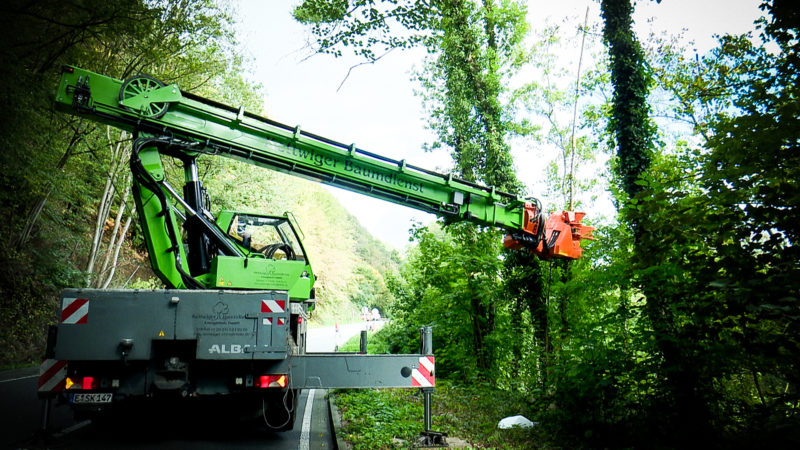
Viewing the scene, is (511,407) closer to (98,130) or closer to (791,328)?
(791,328)

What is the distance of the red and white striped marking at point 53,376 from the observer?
6.00 metres

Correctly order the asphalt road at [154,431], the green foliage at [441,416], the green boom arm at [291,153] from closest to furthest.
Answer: the asphalt road at [154,431] < the green foliage at [441,416] < the green boom arm at [291,153]

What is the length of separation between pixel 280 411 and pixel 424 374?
7.37 feet

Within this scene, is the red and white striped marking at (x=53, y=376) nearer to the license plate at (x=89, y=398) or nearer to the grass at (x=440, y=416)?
the license plate at (x=89, y=398)

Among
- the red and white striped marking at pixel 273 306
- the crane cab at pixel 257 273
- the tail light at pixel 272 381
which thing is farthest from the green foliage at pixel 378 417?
the crane cab at pixel 257 273

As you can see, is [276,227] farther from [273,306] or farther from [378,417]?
[378,417]

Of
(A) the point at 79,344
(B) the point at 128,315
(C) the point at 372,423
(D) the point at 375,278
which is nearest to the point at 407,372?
(C) the point at 372,423

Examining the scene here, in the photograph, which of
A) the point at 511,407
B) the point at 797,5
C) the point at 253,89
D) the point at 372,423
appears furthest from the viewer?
the point at 253,89

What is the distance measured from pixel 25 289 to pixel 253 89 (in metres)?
12.8

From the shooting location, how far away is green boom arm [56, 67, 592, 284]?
696 cm

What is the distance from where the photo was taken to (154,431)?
23.9 ft

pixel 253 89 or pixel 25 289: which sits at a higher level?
pixel 253 89

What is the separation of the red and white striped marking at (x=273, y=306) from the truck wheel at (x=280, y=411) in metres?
1.42

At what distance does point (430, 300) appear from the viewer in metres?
15.5
